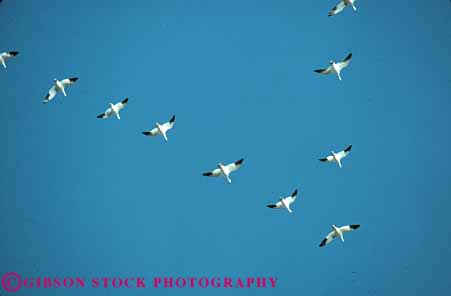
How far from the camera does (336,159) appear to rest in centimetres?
1741

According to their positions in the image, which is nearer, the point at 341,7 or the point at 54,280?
the point at 341,7

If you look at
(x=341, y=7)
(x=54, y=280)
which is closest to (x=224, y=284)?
(x=54, y=280)

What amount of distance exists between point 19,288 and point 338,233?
6451 millimetres

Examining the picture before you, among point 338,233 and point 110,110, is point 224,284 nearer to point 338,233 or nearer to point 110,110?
point 338,233

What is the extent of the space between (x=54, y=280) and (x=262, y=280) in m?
4.34

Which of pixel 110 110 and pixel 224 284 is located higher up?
pixel 110 110

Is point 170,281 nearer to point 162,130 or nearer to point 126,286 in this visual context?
point 126,286

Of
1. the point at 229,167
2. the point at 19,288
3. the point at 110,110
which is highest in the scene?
the point at 110,110

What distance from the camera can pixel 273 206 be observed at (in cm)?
1716

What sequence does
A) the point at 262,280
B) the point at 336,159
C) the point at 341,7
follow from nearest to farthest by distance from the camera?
the point at 341,7 → the point at 336,159 → the point at 262,280

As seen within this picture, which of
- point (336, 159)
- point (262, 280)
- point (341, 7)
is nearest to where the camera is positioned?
point (341, 7)

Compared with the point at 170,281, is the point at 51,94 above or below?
above

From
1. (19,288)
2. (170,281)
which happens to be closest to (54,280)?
(19,288)

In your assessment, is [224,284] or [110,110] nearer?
[110,110]
